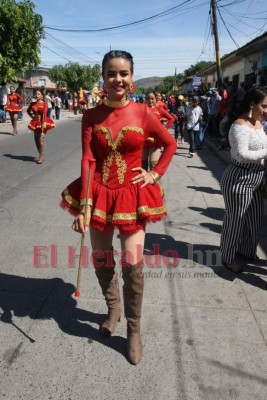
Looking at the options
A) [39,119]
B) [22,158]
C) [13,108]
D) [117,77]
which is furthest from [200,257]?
[13,108]

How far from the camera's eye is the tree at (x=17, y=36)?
42.0ft

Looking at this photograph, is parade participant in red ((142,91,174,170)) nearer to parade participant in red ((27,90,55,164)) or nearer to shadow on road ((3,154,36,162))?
parade participant in red ((27,90,55,164))

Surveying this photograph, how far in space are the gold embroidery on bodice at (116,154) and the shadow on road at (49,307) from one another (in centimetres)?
115

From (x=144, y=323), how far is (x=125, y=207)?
1.04 m

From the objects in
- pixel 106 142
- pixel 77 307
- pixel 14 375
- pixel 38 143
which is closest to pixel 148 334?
pixel 77 307

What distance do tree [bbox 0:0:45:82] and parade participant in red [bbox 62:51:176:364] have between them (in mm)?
11925

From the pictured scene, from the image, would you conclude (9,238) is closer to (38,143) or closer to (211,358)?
(211,358)

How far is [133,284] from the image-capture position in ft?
7.55

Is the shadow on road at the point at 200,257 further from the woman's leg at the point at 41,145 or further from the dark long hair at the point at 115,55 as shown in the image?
the woman's leg at the point at 41,145

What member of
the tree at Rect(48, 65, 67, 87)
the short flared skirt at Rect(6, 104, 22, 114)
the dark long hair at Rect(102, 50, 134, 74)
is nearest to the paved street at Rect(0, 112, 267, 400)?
the dark long hair at Rect(102, 50, 134, 74)

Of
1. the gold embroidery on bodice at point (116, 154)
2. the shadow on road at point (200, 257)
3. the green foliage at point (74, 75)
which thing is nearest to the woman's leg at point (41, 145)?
the shadow on road at point (200, 257)

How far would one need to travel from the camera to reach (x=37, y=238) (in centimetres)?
429

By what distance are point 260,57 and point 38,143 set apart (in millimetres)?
10379

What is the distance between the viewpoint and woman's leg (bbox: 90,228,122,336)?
248 centimetres
